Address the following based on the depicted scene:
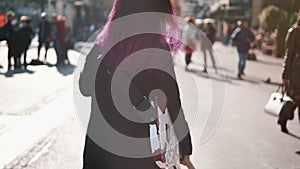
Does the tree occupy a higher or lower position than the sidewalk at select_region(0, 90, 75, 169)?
lower

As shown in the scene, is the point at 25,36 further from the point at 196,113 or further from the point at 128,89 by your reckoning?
the point at 128,89

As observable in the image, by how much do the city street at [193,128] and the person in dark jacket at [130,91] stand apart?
20.4 inches

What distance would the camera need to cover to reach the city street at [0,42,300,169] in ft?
17.9

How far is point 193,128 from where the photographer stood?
7168 millimetres

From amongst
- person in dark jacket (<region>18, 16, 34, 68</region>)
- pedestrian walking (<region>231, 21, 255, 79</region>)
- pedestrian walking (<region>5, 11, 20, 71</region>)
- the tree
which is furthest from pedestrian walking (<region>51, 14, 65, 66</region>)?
the tree

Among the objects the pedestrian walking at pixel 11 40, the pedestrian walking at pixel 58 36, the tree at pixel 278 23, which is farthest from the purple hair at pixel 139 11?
the tree at pixel 278 23

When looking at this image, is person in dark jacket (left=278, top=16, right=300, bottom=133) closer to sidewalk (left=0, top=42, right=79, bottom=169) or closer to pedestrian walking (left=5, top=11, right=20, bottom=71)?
sidewalk (left=0, top=42, right=79, bottom=169)

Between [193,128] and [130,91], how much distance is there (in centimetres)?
483

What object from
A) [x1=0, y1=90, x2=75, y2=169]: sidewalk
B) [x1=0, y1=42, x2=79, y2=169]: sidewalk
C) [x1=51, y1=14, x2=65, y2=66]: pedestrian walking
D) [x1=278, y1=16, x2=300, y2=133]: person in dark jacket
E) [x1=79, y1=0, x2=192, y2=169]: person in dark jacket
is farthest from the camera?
[x1=51, y1=14, x2=65, y2=66]: pedestrian walking

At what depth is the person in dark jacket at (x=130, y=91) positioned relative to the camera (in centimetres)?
243

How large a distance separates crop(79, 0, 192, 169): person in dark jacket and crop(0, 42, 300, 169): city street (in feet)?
→ 1.70

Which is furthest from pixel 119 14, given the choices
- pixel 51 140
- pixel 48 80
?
pixel 48 80

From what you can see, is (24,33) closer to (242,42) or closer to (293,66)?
(242,42)

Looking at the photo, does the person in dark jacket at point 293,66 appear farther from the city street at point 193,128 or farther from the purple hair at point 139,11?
the purple hair at point 139,11
